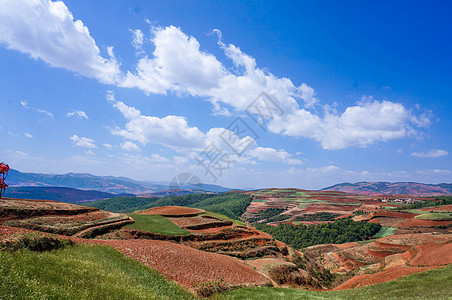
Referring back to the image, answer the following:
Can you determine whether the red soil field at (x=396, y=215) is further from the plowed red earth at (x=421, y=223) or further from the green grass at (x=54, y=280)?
the green grass at (x=54, y=280)

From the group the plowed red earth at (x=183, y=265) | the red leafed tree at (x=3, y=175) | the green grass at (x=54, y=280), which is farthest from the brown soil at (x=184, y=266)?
the red leafed tree at (x=3, y=175)

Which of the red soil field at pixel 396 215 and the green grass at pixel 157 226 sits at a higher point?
the green grass at pixel 157 226

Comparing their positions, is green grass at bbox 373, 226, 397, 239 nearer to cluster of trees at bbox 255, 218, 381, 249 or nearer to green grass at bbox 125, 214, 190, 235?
cluster of trees at bbox 255, 218, 381, 249

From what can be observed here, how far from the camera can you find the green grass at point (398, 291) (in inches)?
589

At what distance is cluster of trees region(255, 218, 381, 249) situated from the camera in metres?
70.0

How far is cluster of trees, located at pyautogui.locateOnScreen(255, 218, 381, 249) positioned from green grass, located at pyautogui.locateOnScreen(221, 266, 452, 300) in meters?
54.9

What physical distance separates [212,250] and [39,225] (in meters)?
18.9

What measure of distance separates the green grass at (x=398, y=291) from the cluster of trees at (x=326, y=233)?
54.9 metres

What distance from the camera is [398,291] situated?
1706 cm

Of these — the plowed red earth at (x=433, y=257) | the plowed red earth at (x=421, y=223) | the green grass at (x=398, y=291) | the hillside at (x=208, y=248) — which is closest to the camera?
the green grass at (x=398, y=291)

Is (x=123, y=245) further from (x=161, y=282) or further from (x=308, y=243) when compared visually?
(x=308, y=243)

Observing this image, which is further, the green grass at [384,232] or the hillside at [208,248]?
the green grass at [384,232]

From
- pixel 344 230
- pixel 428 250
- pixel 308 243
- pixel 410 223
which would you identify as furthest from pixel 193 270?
pixel 410 223

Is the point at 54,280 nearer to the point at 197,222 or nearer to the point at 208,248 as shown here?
the point at 208,248
